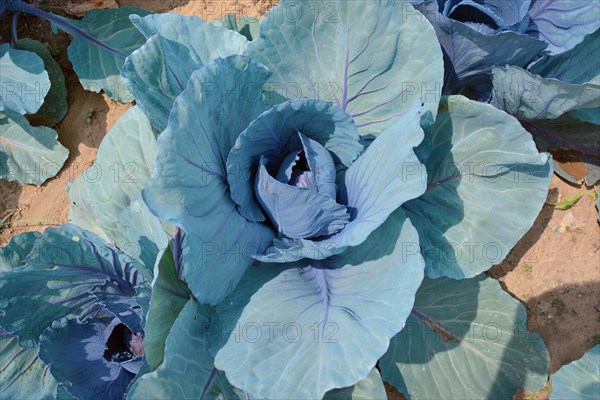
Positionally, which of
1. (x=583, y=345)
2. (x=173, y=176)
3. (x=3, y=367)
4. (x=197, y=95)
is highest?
(x=197, y=95)

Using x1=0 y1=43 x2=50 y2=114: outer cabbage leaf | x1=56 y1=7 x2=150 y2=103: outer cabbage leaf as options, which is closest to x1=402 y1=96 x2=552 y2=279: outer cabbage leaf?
x1=56 y1=7 x2=150 y2=103: outer cabbage leaf

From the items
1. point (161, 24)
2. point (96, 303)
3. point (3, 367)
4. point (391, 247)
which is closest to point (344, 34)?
point (161, 24)

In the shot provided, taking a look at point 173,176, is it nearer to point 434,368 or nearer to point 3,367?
point 3,367

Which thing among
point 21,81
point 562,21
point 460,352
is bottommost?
point 460,352

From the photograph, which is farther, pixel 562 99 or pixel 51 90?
pixel 51 90

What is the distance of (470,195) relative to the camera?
2418mm

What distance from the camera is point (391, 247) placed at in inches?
85.5

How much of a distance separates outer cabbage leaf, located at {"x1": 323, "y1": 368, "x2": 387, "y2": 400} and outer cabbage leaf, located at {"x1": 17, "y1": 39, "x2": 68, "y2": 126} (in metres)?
2.29

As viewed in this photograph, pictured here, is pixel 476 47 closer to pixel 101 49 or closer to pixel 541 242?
pixel 541 242

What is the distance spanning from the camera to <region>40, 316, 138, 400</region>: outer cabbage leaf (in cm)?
235

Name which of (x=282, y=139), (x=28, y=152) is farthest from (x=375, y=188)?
(x=28, y=152)

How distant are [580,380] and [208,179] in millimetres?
1799

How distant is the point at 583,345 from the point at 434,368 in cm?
86

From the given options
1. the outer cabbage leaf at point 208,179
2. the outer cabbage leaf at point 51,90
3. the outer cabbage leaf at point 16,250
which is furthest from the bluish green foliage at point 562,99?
the outer cabbage leaf at point 51,90
